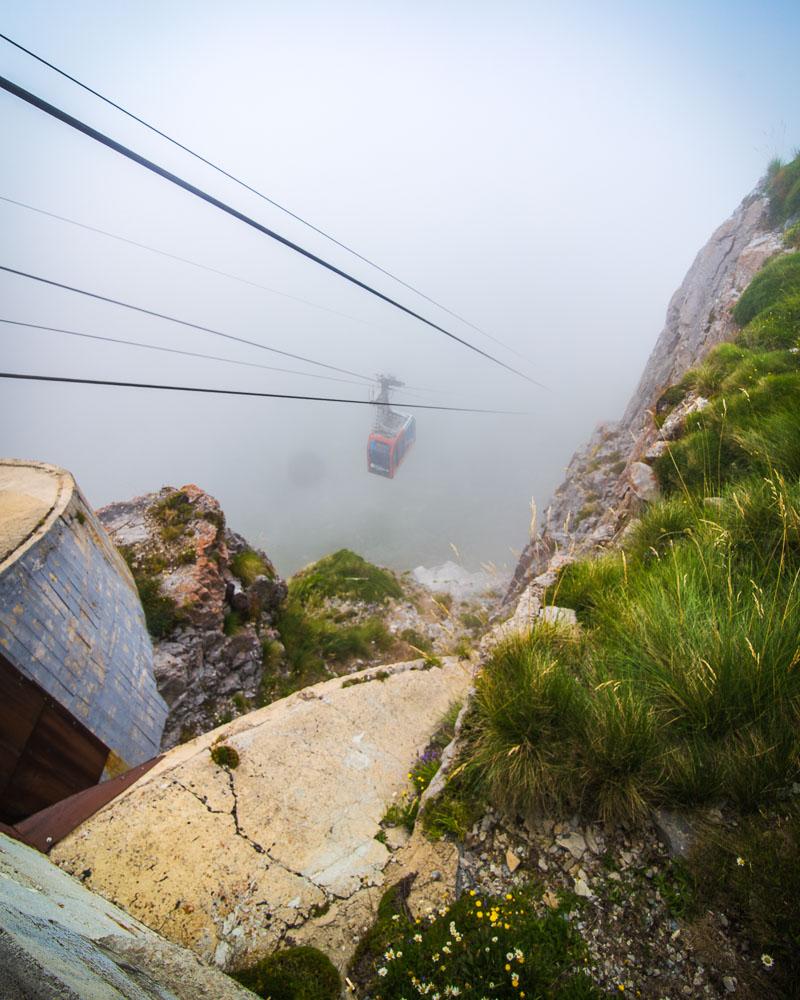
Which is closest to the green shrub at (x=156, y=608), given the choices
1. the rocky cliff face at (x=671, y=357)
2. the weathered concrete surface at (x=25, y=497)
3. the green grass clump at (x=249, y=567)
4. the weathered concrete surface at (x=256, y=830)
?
the green grass clump at (x=249, y=567)

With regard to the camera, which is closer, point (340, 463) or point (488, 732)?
point (488, 732)

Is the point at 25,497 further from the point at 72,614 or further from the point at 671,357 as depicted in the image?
the point at 671,357

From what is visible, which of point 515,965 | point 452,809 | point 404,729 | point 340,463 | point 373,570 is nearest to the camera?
point 515,965

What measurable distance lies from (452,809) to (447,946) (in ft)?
2.72

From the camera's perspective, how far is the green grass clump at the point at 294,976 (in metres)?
2.29

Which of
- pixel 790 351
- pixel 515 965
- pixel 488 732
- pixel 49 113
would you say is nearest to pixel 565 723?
pixel 488 732

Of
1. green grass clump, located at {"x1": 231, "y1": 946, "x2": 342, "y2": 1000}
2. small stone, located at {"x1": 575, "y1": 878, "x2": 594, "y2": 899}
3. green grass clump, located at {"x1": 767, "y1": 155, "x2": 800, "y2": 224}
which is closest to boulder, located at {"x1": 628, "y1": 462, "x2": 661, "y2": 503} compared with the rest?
small stone, located at {"x1": 575, "y1": 878, "x2": 594, "y2": 899}

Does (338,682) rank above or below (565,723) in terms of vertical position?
below

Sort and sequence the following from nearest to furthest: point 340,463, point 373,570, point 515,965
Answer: point 515,965 < point 373,570 < point 340,463

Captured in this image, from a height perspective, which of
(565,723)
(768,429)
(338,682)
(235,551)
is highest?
(768,429)

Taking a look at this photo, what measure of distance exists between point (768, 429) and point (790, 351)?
341 centimetres

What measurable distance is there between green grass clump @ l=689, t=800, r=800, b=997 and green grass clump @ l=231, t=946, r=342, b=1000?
2008mm

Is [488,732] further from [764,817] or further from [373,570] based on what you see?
[373,570]

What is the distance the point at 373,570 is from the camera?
17.7m
